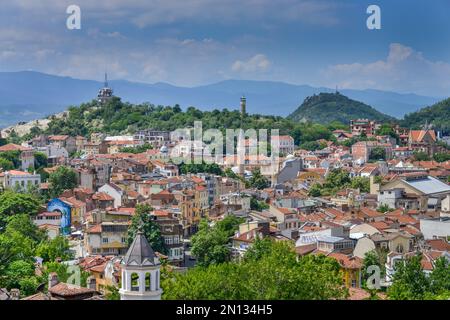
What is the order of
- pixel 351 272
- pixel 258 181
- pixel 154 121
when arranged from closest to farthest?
pixel 351 272 < pixel 258 181 < pixel 154 121

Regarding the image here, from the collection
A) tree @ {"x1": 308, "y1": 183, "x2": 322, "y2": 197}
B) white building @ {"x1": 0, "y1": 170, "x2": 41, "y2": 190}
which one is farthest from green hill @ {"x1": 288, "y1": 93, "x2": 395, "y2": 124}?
white building @ {"x1": 0, "y1": 170, "x2": 41, "y2": 190}

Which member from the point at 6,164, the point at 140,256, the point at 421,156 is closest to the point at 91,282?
the point at 140,256

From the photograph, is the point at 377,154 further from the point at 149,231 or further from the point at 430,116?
the point at 149,231

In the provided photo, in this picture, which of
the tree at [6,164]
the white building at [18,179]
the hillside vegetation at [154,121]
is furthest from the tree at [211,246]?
the hillside vegetation at [154,121]

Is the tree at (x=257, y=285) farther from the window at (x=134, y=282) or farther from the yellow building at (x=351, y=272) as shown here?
the yellow building at (x=351, y=272)
